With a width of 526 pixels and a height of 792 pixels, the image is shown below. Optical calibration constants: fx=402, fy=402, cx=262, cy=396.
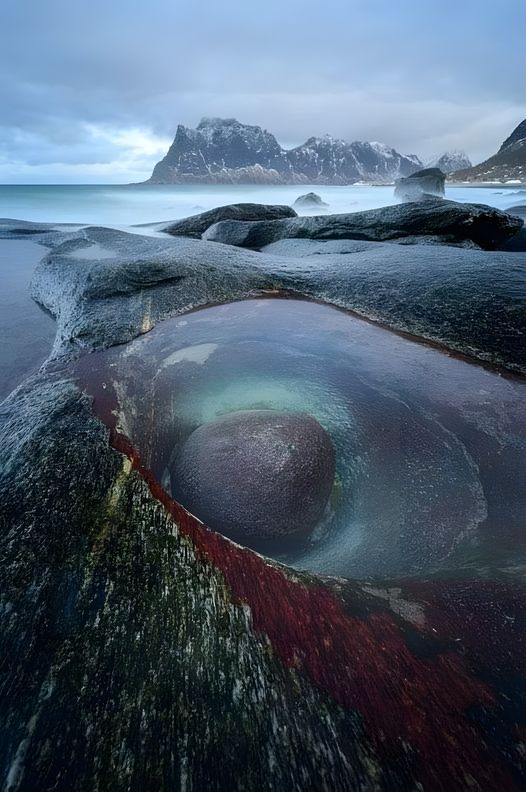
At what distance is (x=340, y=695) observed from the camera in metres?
1.43

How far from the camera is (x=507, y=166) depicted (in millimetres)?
84625

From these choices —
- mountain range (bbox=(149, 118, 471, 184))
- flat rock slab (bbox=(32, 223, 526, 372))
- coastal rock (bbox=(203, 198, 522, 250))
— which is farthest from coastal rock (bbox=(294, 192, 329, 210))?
mountain range (bbox=(149, 118, 471, 184))

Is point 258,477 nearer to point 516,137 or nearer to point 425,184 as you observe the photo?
point 425,184

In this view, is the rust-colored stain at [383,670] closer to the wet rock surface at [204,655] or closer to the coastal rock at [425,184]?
the wet rock surface at [204,655]

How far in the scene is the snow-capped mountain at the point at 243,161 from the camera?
535 feet

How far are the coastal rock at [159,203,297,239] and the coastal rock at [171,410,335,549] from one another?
11.2 metres

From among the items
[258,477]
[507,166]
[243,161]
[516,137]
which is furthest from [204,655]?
[243,161]

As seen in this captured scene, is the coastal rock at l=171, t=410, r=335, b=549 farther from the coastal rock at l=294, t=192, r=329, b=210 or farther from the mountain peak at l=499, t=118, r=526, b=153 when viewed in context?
the mountain peak at l=499, t=118, r=526, b=153

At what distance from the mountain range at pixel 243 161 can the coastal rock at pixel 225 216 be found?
531 ft

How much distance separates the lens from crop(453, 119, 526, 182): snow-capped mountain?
81.6 metres

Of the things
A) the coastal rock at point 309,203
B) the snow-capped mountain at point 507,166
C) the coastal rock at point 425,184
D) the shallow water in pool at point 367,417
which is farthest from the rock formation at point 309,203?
the snow-capped mountain at point 507,166

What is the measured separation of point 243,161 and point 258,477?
659 ft

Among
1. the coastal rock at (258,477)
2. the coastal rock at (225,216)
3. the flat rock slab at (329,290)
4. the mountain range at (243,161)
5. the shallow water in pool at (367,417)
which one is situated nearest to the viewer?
the shallow water in pool at (367,417)

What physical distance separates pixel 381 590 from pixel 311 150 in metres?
231
